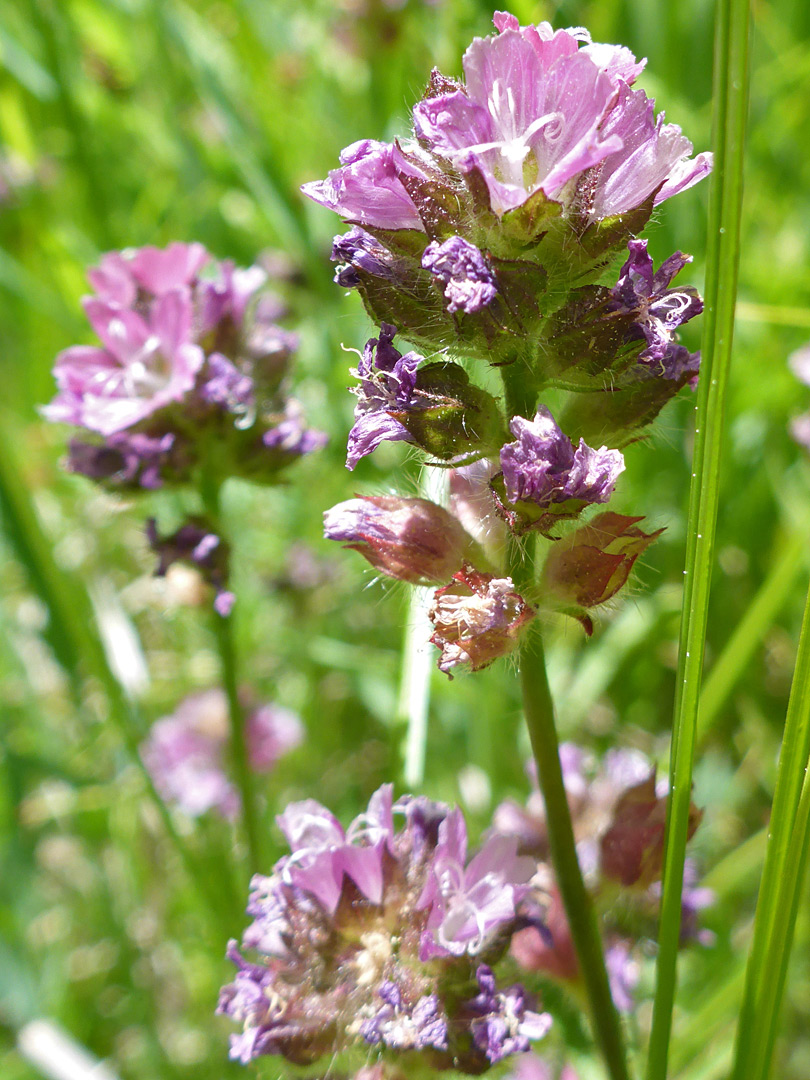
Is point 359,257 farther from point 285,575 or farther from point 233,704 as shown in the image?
point 285,575

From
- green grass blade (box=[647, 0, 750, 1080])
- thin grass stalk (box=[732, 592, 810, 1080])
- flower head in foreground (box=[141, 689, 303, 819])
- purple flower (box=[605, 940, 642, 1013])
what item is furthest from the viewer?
flower head in foreground (box=[141, 689, 303, 819])

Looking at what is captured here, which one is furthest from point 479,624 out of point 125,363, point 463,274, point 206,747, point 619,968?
point 206,747

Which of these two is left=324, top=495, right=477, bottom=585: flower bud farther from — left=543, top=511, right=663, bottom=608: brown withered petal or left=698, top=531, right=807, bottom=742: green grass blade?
left=698, top=531, right=807, bottom=742: green grass blade

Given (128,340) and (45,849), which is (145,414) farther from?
(45,849)

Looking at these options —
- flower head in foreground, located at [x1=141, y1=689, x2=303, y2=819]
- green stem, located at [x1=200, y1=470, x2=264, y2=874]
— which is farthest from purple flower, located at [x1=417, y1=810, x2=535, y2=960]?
flower head in foreground, located at [x1=141, y1=689, x2=303, y2=819]

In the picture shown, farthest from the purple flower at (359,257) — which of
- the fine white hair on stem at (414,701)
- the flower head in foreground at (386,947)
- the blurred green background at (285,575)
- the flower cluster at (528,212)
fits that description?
the blurred green background at (285,575)
